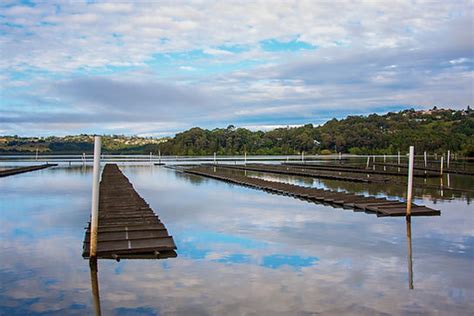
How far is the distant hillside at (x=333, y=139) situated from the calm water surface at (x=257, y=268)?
68.2 m

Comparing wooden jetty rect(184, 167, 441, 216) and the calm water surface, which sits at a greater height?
wooden jetty rect(184, 167, 441, 216)

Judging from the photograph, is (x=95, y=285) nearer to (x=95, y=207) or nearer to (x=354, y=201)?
(x=95, y=207)

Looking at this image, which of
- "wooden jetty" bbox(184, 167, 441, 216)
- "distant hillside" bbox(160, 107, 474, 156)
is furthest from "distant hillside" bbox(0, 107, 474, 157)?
"wooden jetty" bbox(184, 167, 441, 216)

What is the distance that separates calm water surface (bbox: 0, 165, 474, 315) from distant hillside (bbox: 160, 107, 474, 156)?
68233mm

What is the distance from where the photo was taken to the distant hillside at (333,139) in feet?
272

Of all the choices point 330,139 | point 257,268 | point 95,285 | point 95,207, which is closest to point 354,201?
point 257,268

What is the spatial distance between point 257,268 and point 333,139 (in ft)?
287

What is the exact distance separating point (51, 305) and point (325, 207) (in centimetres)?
902

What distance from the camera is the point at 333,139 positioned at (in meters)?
92.6

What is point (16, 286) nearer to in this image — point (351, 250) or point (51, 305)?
point (51, 305)

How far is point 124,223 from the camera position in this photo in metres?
9.39

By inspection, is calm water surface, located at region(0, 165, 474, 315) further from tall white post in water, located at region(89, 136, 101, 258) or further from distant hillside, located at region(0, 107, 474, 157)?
distant hillside, located at region(0, 107, 474, 157)

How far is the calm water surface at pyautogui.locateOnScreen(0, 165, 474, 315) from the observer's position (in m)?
5.42

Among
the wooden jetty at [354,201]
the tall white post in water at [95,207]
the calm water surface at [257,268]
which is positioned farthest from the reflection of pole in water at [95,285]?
the wooden jetty at [354,201]
